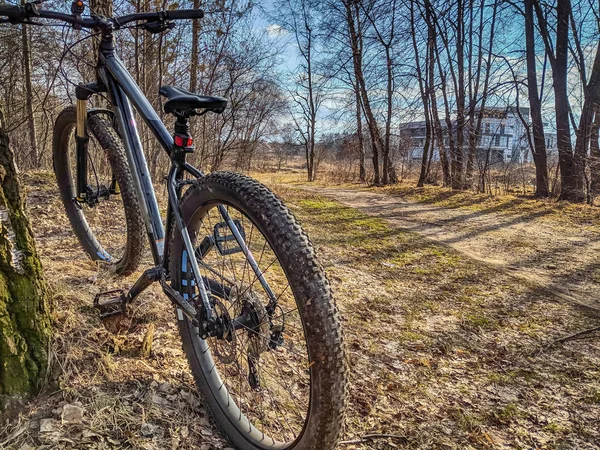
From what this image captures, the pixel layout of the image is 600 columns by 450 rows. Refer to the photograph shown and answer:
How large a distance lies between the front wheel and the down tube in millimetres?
201

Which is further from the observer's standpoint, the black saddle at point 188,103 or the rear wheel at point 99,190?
the rear wheel at point 99,190

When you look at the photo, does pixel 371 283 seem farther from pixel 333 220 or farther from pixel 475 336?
pixel 333 220

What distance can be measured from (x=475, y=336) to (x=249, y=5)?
6535 mm

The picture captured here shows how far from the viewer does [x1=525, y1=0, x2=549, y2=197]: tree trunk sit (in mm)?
9688

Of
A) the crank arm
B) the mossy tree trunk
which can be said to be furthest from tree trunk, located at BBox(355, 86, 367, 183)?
the mossy tree trunk

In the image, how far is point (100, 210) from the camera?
3.86m

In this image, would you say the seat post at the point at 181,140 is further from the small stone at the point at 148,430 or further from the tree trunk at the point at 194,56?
the tree trunk at the point at 194,56

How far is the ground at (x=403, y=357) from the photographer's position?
4.68 feet

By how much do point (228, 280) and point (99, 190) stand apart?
1.50m

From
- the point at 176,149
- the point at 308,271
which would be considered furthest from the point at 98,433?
the point at 176,149

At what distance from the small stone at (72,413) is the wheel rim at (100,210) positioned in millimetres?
1385

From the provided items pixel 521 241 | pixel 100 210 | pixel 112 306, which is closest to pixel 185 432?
pixel 112 306

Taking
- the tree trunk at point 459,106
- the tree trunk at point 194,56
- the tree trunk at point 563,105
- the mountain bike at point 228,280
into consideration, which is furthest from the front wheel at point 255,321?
the tree trunk at point 459,106

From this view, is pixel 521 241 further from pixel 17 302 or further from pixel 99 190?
pixel 17 302
